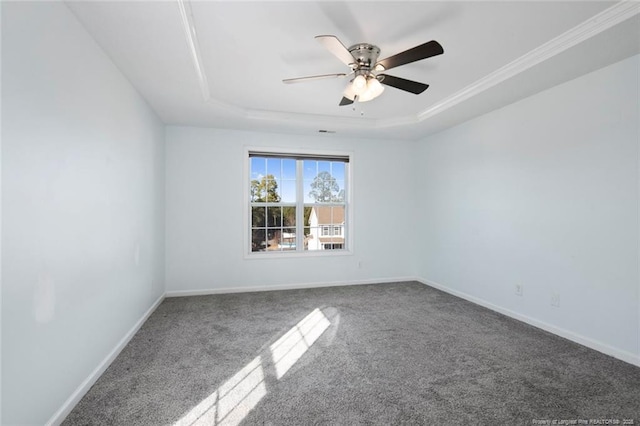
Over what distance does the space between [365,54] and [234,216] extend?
2946mm

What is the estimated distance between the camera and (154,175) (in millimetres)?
3723

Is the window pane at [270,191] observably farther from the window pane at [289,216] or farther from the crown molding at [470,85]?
the crown molding at [470,85]

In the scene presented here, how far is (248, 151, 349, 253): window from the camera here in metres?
4.77

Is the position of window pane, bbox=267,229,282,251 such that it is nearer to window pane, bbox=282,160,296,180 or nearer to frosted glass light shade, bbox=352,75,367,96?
window pane, bbox=282,160,296,180

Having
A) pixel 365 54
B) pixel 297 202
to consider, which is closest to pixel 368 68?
pixel 365 54

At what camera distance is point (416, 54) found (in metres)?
2.07

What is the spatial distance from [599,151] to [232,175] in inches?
161

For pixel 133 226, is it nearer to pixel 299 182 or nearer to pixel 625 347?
pixel 299 182

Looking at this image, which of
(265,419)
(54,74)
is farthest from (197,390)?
(54,74)

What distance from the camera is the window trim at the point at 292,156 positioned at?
4.55 metres

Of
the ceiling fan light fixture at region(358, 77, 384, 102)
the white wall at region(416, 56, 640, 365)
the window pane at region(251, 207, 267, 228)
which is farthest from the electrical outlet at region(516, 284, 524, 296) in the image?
the window pane at region(251, 207, 267, 228)

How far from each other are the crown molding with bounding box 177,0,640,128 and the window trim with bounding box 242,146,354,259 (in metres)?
0.66

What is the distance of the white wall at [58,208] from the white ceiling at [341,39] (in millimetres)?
356

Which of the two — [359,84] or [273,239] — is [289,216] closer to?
[273,239]
